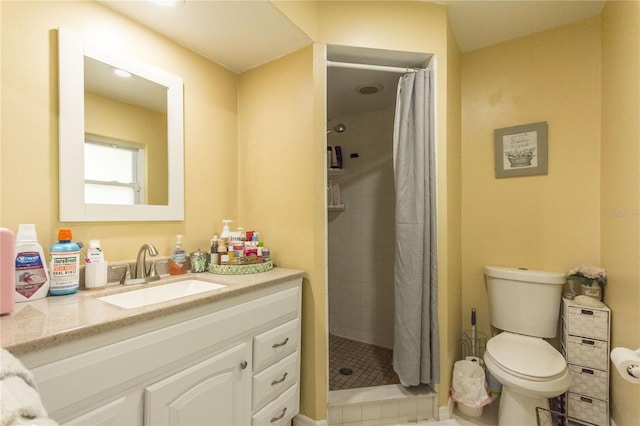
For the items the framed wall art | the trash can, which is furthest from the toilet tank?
the framed wall art

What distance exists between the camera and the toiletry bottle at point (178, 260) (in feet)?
4.82

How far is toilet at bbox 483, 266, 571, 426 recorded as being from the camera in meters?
1.41

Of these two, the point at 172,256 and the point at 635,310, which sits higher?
the point at 172,256

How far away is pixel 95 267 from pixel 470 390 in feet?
6.62

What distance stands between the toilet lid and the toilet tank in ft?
0.22

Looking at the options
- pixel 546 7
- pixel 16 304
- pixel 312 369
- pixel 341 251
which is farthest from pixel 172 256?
pixel 546 7

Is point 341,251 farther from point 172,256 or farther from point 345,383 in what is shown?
point 172,256

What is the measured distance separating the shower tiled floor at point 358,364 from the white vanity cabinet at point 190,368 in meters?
0.51

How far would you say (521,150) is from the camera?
1.93 m

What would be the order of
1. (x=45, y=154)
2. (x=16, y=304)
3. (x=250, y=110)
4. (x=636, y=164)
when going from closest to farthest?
1. (x=16, y=304)
2. (x=45, y=154)
3. (x=636, y=164)
4. (x=250, y=110)

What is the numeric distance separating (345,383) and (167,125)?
187 centimetres

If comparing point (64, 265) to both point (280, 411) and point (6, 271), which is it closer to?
point (6, 271)

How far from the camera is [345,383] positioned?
1.90m

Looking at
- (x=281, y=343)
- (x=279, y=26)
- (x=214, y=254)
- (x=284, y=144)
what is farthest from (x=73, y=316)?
(x=279, y=26)
